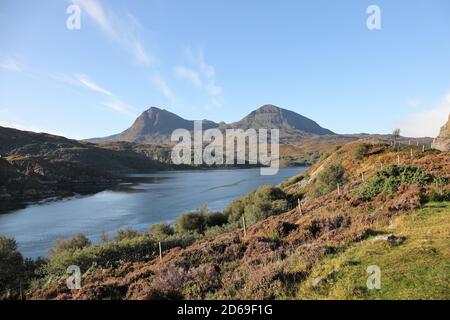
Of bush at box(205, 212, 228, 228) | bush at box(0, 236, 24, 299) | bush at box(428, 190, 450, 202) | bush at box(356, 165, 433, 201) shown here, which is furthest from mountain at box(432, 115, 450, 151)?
bush at box(0, 236, 24, 299)

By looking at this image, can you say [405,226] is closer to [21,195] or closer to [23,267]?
[23,267]

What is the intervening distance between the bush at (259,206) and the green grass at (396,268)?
2803cm

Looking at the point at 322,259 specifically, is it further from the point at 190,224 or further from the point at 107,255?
the point at 190,224

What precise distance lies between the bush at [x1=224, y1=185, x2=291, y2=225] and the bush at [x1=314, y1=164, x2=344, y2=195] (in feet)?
15.5

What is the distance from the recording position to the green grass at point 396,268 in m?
9.09

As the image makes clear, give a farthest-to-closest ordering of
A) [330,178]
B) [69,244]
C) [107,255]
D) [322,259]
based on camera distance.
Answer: [330,178], [69,244], [107,255], [322,259]

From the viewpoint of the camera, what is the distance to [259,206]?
43938 millimetres

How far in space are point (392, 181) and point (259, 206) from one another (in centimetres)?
2095

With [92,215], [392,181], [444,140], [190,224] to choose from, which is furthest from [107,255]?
[444,140]

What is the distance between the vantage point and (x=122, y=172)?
196750 mm

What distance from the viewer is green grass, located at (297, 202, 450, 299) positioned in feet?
29.8

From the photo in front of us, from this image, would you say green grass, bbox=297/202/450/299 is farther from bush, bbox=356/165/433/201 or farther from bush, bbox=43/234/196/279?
bush, bbox=43/234/196/279

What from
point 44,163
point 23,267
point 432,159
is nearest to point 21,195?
point 44,163
